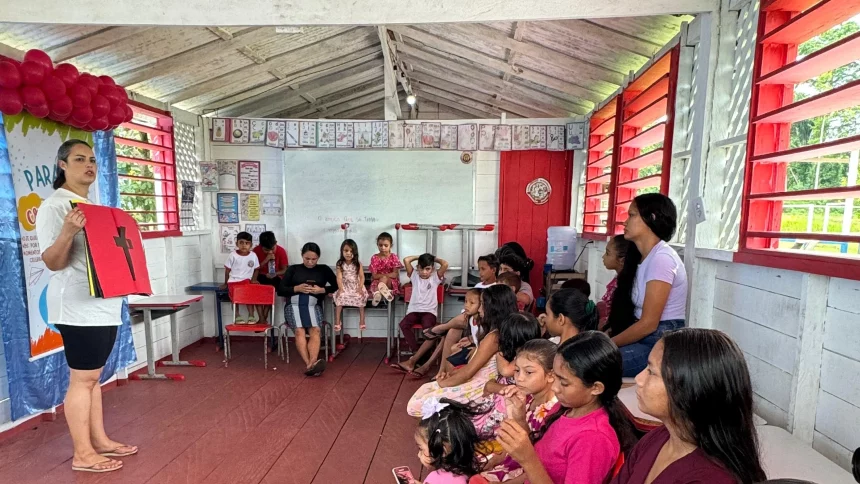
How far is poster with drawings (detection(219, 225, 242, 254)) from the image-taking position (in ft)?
17.1

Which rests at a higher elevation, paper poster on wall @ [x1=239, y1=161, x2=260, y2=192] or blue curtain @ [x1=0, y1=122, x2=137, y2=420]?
paper poster on wall @ [x1=239, y1=161, x2=260, y2=192]

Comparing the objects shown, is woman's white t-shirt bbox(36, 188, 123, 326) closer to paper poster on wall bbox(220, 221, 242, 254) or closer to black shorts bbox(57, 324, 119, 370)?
black shorts bbox(57, 324, 119, 370)

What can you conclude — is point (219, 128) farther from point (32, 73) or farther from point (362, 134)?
point (32, 73)

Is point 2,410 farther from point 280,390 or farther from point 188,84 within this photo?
point 188,84

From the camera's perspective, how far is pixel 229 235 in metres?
5.20

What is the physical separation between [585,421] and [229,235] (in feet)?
→ 15.5

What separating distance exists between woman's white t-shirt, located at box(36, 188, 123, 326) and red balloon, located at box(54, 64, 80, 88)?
3.18 feet

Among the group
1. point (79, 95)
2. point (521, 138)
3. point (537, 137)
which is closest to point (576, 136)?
point (537, 137)

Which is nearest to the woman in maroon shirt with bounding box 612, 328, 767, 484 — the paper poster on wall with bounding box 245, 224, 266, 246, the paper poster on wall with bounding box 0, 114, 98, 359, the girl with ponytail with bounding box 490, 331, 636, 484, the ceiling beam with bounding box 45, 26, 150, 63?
the girl with ponytail with bounding box 490, 331, 636, 484

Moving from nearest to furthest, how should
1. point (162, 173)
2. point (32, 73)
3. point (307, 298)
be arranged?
point (32, 73) → point (307, 298) → point (162, 173)

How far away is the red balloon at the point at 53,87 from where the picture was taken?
267 centimetres

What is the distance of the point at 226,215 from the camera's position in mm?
5184

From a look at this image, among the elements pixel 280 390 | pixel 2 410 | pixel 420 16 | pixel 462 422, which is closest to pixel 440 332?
pixel 280 390

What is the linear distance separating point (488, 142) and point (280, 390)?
315 centimetres
